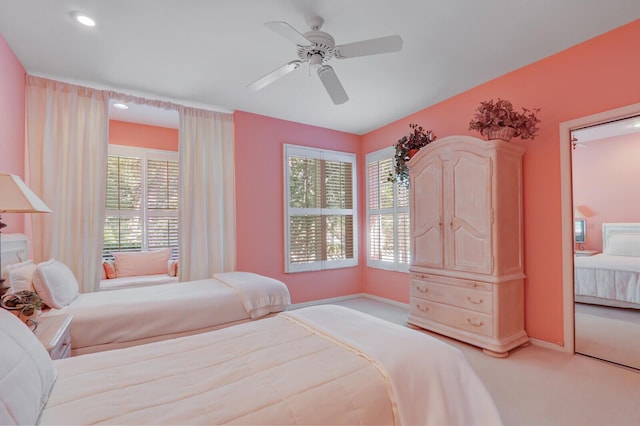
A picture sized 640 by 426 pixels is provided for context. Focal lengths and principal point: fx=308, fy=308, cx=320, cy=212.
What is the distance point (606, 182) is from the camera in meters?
3.76

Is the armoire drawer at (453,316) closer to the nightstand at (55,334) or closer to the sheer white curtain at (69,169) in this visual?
the nightstand at (55,334)

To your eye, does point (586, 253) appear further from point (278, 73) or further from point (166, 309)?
point (166, 309)

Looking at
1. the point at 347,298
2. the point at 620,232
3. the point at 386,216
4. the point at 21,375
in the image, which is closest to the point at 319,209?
the point at 386,216

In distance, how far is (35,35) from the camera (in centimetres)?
247

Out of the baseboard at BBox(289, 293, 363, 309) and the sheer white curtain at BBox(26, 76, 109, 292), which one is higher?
the sheer white curtain at BBox(26, 76, 109, 292)

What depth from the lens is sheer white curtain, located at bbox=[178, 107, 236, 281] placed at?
3.79 m

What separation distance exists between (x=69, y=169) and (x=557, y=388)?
4.79 m

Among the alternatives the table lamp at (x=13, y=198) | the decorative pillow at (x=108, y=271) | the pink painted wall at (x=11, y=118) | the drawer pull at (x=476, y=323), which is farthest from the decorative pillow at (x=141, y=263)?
the drawer pull at (x=476, y=323)

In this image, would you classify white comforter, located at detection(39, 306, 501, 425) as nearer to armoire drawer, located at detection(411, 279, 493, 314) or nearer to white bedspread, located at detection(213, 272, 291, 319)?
white bedspread, located at detection(213, 272, 291, 319)

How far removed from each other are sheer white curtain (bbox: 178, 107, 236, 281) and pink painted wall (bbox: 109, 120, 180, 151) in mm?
673

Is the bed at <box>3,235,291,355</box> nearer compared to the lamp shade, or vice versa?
the lamp shade

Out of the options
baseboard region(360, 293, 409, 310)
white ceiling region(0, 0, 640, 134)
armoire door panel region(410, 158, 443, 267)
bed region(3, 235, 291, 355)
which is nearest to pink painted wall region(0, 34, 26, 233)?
white ceiling region(0, 0, 640, 134)

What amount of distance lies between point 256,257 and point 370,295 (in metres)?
2.05

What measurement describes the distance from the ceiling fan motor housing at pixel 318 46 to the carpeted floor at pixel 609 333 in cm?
345
